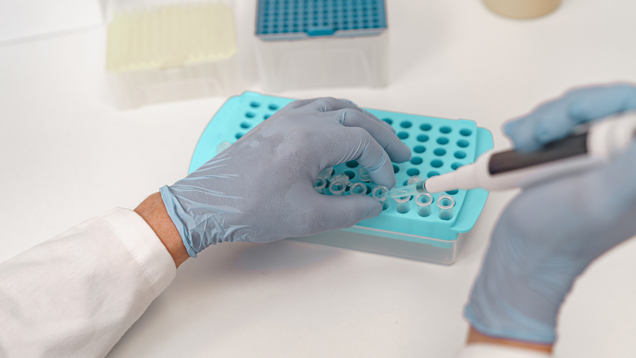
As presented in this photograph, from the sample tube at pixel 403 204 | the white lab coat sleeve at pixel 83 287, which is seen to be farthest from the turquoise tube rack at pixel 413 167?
the white lab coat sleeve at pixel 83 287

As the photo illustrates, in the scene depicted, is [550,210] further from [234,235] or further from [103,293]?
[103,293]

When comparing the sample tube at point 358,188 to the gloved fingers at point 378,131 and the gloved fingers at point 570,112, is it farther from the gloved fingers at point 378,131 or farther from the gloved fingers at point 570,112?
the gloved fingers at point 570,112

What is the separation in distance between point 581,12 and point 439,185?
3.39 feet

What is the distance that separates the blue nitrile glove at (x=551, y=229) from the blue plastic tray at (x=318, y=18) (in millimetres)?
748

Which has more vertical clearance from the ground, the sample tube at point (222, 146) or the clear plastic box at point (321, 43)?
the clear plastic box at point (321, 43)

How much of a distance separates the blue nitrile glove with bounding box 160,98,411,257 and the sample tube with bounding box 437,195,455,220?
11 cm

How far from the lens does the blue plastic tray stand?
133 centimetres

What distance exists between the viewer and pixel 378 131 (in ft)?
3.51

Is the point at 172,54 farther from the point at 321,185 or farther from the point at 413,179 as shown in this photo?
the point at 413,179

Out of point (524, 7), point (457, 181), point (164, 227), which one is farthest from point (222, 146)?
point (524, 7)

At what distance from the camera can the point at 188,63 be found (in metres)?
1.37

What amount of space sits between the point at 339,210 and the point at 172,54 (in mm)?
714

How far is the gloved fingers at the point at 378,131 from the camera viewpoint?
41.7 inches

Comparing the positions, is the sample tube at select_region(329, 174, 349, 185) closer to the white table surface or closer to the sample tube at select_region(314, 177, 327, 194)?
the sample tube at select_region(314, 177, 327, 194)
